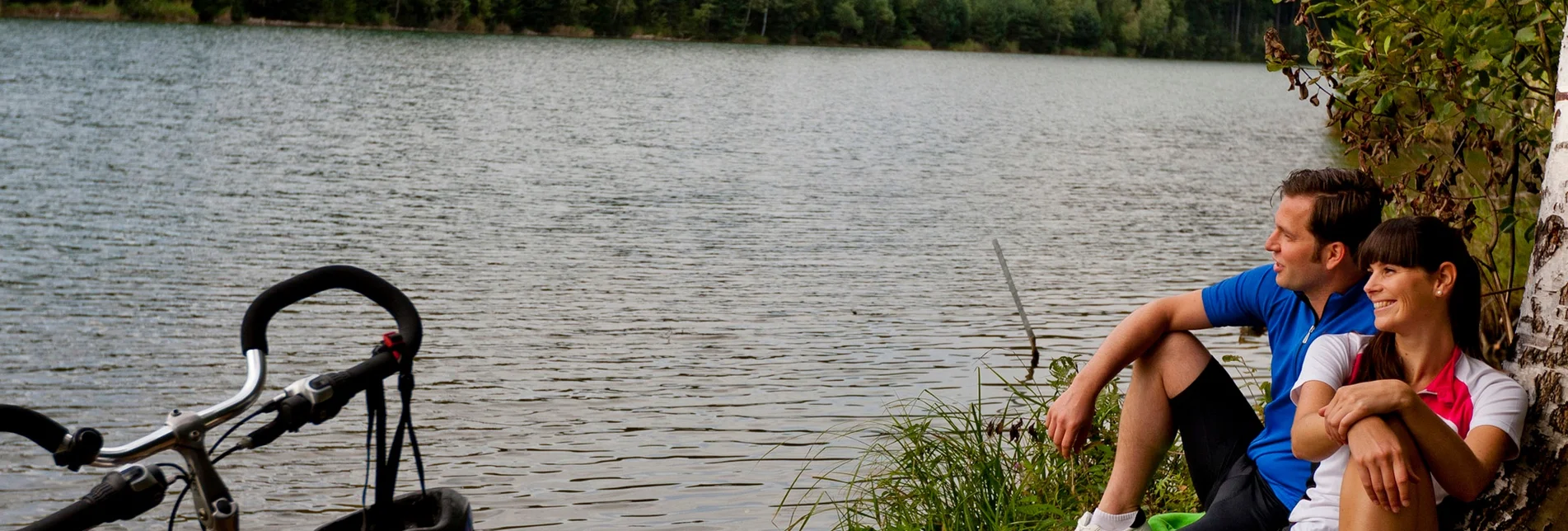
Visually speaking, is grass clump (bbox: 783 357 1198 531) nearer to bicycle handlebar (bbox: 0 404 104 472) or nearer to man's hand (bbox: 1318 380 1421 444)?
man's hand (bbox: 1318 380 1421 444)

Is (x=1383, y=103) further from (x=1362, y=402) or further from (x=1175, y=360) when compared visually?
(x=1362, y=402)

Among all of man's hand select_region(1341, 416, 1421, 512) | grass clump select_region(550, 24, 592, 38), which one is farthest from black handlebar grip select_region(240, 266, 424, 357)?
grass clump select_region(550, 24, 592, 38)

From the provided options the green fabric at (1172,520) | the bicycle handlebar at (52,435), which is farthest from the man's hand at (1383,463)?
the bicycle handlebar at (52,435)

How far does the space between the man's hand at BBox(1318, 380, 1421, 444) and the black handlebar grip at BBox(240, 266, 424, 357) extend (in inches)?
68.4

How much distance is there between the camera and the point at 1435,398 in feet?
9.43

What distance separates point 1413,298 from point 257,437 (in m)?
2.23

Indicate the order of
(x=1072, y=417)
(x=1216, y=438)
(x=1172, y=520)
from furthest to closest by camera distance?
(x=1172, y=520) → (x=1072, y=417) → (x=1216, y=438)

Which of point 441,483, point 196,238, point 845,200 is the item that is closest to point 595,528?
point 441,483

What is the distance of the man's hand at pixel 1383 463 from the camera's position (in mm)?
2561

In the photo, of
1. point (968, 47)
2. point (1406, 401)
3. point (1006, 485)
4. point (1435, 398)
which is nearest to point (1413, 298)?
point (1435, 398)

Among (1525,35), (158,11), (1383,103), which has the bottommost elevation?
(158,11)

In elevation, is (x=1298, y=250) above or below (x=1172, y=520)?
above

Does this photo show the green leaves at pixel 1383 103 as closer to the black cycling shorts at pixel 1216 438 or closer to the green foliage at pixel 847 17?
the black cycling shorts at pixel 1216 438

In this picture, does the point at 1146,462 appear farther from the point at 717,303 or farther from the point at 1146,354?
the point at 717,303
